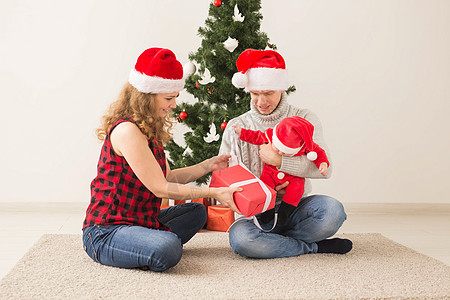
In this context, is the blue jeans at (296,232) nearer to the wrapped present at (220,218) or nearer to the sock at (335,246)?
the sock at (335,246)

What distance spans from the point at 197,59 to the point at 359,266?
1.51 metres

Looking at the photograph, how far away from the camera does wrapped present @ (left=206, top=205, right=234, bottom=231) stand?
282cm

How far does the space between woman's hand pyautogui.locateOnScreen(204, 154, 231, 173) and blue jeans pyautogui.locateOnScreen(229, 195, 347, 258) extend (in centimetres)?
26

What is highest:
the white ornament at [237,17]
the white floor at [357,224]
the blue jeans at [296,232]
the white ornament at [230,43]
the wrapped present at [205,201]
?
the white ornament at [237,17]

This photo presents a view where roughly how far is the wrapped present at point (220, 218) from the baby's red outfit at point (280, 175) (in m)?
0.83

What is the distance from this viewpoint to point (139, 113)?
74.5 inches

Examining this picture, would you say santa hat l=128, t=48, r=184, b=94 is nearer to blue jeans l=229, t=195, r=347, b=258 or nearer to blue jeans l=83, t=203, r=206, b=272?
blue jeans l=83, t=203, r=206, b=272

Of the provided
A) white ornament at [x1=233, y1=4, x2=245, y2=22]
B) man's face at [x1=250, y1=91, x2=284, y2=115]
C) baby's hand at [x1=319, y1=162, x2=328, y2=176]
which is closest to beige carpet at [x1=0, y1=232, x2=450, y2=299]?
baby's hand at [x1=319, y1=162, x2=328, y2=176]

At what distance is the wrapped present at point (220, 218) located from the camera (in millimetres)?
2818

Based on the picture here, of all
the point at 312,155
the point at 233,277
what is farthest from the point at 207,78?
the point at 233,277

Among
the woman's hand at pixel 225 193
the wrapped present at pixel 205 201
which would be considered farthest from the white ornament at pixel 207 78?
the woman's hand at pixel 225 193

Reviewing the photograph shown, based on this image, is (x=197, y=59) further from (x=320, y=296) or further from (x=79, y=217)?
(x=320, y=296)

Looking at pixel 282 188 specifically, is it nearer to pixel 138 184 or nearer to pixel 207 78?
pixel 138 184

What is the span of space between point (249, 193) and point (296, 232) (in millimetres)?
415
